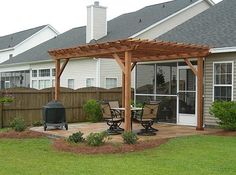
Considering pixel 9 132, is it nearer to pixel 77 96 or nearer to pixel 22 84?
pixel 77 96

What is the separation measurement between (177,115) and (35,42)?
31.8m

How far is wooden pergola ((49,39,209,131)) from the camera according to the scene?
1211 centimetres

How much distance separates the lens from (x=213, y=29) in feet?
55.0

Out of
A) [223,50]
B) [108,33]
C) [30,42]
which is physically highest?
[30,42]

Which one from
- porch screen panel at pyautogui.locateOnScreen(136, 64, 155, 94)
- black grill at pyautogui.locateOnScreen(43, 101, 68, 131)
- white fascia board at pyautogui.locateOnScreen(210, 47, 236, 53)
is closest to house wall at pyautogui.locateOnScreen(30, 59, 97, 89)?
porch screen panel at pyautogui.locateOnScreen(136, 64, 155, 94)

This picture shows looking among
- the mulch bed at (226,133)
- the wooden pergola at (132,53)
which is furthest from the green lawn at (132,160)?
the wooden pergola at (132,53)

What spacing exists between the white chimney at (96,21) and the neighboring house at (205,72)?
737 centimetres

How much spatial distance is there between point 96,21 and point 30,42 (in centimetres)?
2140

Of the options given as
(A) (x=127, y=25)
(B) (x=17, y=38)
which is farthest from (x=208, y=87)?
(B) (x=17, y=38)

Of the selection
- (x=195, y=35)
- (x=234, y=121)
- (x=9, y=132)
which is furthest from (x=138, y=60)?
(x=9, y=132)

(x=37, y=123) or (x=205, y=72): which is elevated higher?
(x=205, y=72)

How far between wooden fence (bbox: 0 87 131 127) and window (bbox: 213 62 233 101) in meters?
6.45

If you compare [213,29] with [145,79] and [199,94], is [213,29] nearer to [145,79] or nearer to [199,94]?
[199,94]

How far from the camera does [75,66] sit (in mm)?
25422
